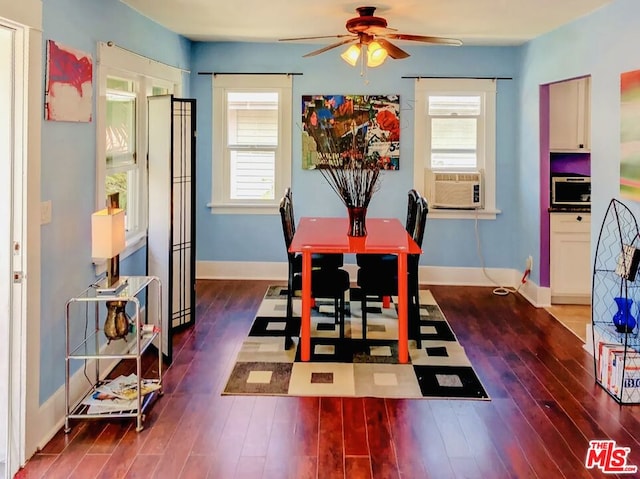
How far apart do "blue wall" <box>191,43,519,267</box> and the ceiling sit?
18.1 inches

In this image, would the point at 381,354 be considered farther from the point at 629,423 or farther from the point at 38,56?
the point at 38,56

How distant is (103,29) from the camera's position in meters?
3.60

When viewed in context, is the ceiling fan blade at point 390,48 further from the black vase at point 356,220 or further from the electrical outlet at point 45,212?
the electrical outlet at point 45,212

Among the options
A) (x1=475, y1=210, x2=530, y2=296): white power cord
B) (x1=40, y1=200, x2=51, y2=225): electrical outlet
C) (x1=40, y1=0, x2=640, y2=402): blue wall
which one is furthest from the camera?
(x1=475, y1=210, x2=530, y2=296): white power cord

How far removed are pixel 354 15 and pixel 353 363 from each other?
2.64 metres

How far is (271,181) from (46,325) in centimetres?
→ 358

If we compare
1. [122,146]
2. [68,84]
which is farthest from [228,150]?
[68,84]

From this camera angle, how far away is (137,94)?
4.45 metres

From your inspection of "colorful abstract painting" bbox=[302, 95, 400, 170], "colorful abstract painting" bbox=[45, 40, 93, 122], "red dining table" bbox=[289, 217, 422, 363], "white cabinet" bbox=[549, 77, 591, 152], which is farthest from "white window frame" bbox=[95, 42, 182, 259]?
"white cabinet" bbox=[549, 77, 591, 152]

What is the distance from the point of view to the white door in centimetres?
254

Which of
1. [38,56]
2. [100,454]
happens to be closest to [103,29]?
[38,56]

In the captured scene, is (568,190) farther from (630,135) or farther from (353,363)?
(353,363)

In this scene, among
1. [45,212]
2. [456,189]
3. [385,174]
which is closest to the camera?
[45,212]

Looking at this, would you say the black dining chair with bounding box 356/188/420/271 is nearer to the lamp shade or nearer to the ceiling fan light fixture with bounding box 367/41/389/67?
the ceiling fan light fixture with bounding box 367/41/389/67
